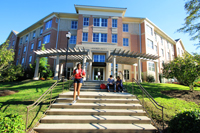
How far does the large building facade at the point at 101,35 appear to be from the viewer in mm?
18250

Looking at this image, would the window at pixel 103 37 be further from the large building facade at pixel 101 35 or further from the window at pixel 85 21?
the window at pixel 85 21

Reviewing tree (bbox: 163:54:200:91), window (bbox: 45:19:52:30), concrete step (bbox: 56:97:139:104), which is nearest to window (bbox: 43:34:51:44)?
window (bbox: 45:19:52:30)

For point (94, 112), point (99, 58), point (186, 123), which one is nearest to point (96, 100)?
point (94, 112)

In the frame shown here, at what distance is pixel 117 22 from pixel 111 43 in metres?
4.28

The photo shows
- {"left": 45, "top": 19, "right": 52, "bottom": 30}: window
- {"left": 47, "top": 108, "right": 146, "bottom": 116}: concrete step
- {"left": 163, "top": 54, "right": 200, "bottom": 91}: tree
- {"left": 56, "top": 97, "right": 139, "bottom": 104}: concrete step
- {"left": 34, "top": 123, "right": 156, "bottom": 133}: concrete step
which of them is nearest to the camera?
{"left": 34, "top": 123, "right": 156, "bottom": 133}: concrete step

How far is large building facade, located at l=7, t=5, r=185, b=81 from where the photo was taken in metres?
18.2

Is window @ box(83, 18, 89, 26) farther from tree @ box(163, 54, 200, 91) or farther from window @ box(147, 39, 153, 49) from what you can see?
tree @ box(163, 54, 200, 91)

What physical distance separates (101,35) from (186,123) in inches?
682

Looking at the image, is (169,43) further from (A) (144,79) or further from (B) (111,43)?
(B) (111,43)

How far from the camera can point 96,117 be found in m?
4.40

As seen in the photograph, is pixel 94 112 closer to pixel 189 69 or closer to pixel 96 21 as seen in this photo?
pixel 189 69

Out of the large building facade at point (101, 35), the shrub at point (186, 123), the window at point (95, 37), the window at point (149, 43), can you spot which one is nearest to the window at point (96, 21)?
the large building facade at point (101, 35)

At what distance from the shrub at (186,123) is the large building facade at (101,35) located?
12.5m

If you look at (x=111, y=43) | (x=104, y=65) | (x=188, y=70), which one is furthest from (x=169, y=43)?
(x=188, y=70)
